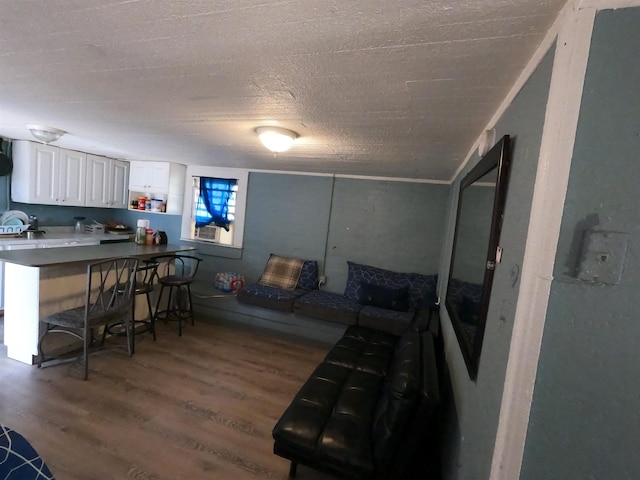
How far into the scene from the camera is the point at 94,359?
2.68 metres

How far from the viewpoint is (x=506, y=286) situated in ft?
3.13

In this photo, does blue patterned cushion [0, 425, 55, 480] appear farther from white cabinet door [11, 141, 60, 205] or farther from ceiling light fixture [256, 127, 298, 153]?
white cabinet door [11, 141, 60, 205]

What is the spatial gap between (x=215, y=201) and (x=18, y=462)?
13.1 feet

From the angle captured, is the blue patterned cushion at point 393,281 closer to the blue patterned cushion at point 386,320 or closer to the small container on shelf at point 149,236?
the blue patterned cushion at point 386,320

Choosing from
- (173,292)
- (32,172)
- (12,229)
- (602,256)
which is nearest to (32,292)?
(173,292)

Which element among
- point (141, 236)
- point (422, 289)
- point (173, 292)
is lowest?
point (173, 292)

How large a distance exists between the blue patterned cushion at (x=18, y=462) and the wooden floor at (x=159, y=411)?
3.15 feet

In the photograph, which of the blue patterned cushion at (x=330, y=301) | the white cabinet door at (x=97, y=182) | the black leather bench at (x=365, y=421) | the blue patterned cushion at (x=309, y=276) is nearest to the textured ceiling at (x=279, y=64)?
the black leather bench at (x=365, y=421)

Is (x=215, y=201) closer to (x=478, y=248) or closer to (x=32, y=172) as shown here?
(x=32, y=172)

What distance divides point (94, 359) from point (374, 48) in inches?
130

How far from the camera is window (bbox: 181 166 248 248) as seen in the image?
14.6ft

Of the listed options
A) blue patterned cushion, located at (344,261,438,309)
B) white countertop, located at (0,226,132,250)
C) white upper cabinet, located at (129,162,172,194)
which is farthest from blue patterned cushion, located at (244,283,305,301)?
white countertop, located at (0,226,132,250)

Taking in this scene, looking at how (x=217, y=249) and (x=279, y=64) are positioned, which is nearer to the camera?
(x=279, y=64)

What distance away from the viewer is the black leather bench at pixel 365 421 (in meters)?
1.31
